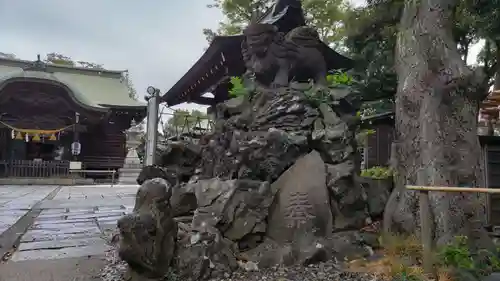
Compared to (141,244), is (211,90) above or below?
above

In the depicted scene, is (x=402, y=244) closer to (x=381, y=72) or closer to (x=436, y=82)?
(x=436, y=82)

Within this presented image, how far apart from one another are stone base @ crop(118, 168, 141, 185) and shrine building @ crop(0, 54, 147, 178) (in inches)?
36.7

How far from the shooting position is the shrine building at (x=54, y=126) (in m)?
17.1

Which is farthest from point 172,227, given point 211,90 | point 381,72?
point 381,72

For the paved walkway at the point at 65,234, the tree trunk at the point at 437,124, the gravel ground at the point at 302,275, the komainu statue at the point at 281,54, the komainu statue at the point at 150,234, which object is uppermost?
the komainu statue at the point at 281,54

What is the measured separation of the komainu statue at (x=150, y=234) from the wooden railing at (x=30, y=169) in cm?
1593

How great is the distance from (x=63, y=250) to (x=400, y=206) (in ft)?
14.6

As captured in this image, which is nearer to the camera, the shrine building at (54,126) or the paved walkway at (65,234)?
the paved walkway at (65,234)

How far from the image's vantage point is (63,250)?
15.4 feet

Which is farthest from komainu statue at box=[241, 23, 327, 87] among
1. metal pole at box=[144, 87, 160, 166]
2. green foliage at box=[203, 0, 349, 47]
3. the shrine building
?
the shrine building

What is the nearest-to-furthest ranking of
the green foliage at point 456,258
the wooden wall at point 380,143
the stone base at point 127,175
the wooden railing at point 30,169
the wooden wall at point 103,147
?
the green foliage at point 456,258
the wooden wall at point 380,143
the wooden railing at point 30,169
the stone base at point 127,175
the wooden wall at point 103,147

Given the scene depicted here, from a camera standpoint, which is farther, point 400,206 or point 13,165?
point 13,165

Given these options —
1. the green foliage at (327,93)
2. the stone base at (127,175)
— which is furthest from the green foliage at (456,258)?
the stone base at (127,175)

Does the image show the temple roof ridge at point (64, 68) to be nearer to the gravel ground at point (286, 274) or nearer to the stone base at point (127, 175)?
the stone base at point (127, 175)
